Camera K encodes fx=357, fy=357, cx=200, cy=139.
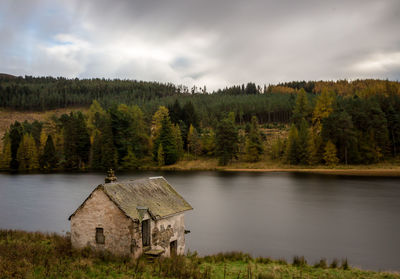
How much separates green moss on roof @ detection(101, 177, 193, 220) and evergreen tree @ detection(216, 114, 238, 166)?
62.9 m

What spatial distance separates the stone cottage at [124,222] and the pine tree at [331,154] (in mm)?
62338

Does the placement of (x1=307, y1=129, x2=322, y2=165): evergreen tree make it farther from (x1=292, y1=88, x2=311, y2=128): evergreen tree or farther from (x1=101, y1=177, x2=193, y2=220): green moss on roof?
(x1=101, y1=177, x2=193, y2=220): green moss on roof

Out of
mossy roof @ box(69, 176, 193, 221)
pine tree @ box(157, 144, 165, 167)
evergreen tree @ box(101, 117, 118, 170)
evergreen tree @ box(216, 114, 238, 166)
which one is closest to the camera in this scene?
mossy roof @ box(69, 176, 193, 221)

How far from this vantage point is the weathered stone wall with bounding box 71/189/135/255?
16.4 meters

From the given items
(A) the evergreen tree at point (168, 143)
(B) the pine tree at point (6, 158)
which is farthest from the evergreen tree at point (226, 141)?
(B) the pine tree at point (6, 158)

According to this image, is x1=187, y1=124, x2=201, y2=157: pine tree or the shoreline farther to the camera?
x1=187, y1=124, x2=201, y2=157: pine tree

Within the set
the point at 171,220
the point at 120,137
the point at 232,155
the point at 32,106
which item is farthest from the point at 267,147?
→ the point at 32,106

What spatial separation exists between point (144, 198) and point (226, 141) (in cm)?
6564

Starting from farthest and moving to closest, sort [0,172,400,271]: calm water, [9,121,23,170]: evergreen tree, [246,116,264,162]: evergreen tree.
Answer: [9,121,23,170]: evergreen tree
[246,116,264,162]: evergreen tree
[0,172,400,271]: calm water


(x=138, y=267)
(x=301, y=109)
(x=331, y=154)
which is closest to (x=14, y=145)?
(x=301, y=109)

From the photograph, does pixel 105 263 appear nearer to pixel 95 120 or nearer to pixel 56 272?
pixel 56 272

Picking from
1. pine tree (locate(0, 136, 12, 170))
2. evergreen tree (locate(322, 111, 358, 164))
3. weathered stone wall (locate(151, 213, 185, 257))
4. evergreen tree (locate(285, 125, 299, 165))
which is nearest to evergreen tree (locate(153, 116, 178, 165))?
evergreen tree (locate(285, 125, 299, 165))

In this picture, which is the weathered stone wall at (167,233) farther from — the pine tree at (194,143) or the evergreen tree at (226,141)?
the pine tree at (194,143)

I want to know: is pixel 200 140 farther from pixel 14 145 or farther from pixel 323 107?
pixel 14 145
